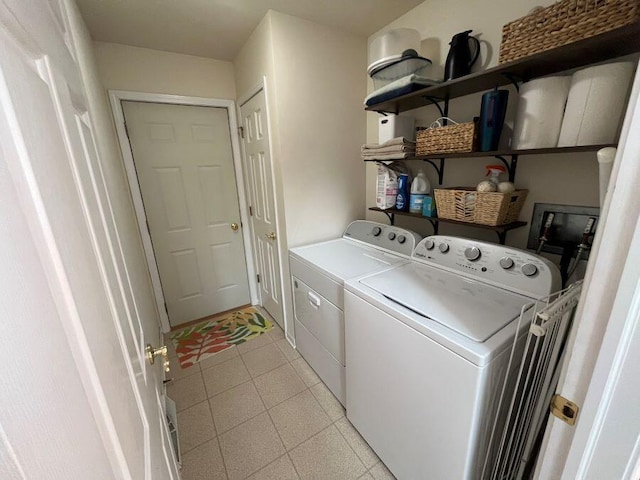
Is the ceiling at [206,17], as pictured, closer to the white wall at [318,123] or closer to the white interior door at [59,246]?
the white wall at [318,123]

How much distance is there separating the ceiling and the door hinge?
2.04 m

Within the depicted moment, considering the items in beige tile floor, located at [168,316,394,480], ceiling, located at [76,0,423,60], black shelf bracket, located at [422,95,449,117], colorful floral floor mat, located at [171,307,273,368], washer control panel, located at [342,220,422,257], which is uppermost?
ceiling, located at [76,0,423,60]

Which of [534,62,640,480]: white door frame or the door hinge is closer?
[534,62,640,480]: white door frame

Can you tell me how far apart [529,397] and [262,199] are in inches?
82.0

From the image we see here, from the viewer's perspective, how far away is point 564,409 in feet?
1.99

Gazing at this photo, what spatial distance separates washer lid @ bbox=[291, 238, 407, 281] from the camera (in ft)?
5.04

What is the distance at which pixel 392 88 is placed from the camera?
1503mm

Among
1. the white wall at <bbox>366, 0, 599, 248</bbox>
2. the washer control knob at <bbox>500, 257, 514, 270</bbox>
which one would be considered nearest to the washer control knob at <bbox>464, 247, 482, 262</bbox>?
the washer control knob at <bbox>500, 257, 514, 270</bbox>

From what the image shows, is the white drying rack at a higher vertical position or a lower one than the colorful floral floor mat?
higher

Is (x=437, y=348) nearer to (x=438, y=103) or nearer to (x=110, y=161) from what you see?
(x=438, y=103)

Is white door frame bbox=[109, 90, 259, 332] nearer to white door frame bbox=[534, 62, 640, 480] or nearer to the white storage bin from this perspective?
the white storage bin

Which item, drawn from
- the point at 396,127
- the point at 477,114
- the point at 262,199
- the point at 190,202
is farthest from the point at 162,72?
the point at 477,114

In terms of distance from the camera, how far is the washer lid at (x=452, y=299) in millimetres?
975

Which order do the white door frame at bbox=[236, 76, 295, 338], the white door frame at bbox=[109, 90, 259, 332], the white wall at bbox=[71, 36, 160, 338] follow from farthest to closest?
the white door frame at bbox=[109, 90, 259, 332] → the white door frame at bbox=[236, 76, 295, 338] → the white wall at bbox=[71, 36, 160, 338]
